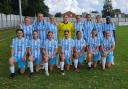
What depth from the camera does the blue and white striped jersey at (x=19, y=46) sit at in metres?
12.6

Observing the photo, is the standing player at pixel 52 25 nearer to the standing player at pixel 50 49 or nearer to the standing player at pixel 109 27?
the standing player at pixel 50 49

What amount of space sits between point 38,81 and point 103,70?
2902mm

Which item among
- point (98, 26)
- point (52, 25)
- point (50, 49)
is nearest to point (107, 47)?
point (98, 26)

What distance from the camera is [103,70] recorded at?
1360cm

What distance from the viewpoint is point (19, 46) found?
1263cm

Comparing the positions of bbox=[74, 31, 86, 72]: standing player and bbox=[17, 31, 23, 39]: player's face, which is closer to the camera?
bbox=[17, 31, 23, 39]: player's face

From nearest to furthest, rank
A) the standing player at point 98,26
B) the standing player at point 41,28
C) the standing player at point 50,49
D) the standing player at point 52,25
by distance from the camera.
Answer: the standing player at point 50,49, the standing player at point 41,28, the standing player at point 52,25, the standing player at point 98,26

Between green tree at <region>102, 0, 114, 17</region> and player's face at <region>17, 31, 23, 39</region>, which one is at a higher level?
green tree at <region>102, 0, 114, 17</region>

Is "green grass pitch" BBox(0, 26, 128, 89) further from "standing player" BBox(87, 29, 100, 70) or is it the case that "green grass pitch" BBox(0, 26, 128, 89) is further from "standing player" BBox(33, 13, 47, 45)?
"standing player" BBox(33, 13, 47, 45)

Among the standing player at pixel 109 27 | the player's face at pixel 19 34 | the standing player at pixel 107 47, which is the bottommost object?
the standing player at pixel 107 47

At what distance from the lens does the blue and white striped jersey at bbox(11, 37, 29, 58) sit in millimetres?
12570

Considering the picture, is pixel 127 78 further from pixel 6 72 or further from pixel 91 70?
pixel 6 72

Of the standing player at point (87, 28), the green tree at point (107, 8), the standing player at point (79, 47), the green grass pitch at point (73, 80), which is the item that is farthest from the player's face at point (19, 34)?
the green tree at point (107, 8)

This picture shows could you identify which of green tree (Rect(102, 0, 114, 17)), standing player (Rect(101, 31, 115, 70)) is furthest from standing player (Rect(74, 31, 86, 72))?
green tree (Rect(102, 0, 114, 17))
